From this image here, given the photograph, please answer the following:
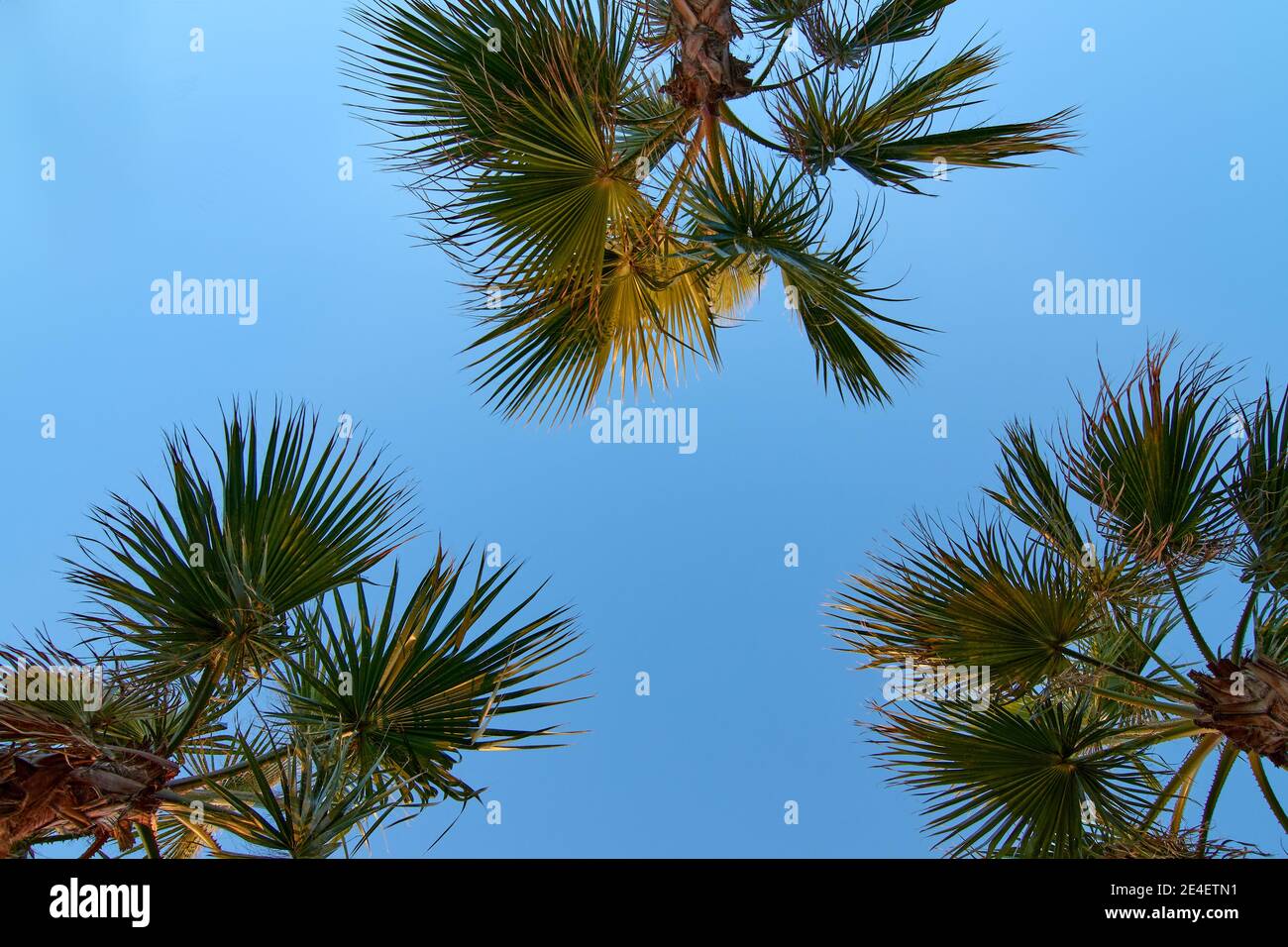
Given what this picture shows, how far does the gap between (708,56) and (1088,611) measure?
2962mm

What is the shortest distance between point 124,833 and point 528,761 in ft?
34.7

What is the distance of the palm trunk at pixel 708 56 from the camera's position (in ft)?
14.2

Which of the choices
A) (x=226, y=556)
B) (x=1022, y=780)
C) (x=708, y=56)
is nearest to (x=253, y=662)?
(x=226, y=556)

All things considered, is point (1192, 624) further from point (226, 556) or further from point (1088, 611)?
point (226, 556)

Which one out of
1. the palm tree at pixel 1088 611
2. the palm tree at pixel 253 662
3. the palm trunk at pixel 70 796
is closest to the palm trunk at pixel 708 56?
the palm tree at pixel 1088 611

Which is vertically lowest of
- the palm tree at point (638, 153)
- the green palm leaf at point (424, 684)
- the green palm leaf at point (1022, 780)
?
the green palm leaf at point (1022, 780)

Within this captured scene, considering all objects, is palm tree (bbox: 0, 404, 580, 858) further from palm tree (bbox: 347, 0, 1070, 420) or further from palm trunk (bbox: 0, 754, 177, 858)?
palm tree (bbox: 347, 0, 1070, 420)

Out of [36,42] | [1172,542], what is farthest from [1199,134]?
[36,42]

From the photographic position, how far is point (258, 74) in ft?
46.5

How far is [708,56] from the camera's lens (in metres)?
4.32

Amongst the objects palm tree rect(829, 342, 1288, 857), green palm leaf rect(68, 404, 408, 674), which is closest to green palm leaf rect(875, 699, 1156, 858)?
palm tree rect(829, 342, 1288, 857)

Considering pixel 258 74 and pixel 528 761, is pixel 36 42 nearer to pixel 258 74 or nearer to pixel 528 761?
pixel 258 74

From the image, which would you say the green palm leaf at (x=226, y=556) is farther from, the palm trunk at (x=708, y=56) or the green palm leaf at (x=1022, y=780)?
the palm trunk at (x=708, y=56)

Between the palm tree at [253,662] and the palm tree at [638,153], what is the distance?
1491 millimetres
